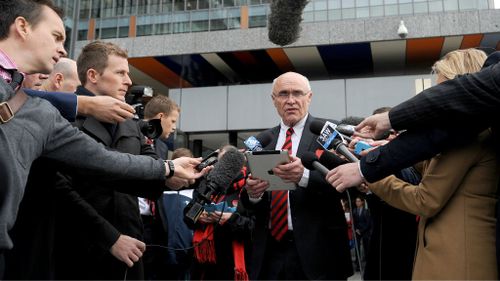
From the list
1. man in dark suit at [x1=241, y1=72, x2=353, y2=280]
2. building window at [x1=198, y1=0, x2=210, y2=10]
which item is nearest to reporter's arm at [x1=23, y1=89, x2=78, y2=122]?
man in dark suit at [x1=241, y1=72, x2=353, y2=280]

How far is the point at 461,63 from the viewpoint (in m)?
2.28

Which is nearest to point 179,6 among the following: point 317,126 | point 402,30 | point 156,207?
point 402,30

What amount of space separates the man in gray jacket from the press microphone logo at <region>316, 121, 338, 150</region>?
78cm

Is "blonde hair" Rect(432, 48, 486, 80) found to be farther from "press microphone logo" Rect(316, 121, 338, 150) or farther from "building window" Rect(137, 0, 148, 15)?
"building window" Rect(137, 0, 148, 15)

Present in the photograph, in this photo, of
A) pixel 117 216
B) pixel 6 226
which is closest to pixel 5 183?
pixel 6 226

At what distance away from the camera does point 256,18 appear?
16.2 metres

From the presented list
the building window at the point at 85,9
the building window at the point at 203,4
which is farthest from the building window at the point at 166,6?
the building window at the point at 85,9

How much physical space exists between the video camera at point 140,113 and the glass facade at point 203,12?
513 inches

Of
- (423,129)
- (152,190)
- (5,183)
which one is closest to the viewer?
(5,183)

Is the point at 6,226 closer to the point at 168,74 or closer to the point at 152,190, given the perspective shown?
the point at 152,190

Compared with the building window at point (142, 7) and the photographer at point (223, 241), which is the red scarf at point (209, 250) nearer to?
the photographer at point (223, 241)

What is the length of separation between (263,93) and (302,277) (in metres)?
13.5

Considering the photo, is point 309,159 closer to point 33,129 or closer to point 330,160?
point 330,160

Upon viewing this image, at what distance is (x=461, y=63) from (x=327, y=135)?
77 centimetres
